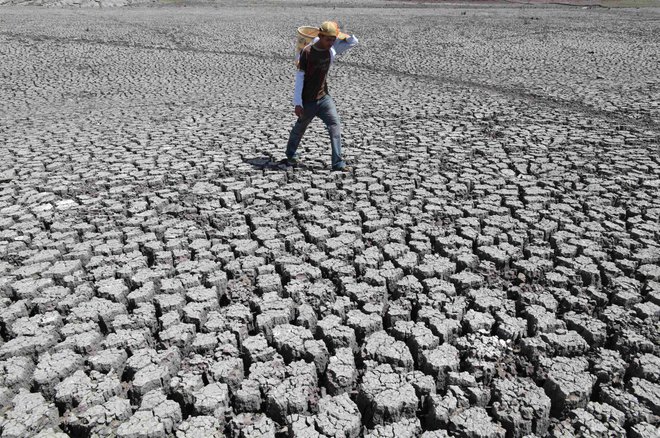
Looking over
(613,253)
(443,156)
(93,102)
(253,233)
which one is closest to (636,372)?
(613,253)

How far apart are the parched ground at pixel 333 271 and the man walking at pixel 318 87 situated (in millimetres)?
276

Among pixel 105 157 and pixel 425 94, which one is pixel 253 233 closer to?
pixel 105 157

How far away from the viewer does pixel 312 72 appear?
4.76m

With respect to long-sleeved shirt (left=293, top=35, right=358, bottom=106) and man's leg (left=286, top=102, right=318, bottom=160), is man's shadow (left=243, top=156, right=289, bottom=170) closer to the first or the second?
man's leg (left=286, top=102, right=318, bottom=160)

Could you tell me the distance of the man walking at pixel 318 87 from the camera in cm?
464

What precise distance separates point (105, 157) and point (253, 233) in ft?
8.02

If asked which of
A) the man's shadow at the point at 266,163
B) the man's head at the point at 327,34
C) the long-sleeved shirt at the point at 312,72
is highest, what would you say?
the man's head at the point at 327,34

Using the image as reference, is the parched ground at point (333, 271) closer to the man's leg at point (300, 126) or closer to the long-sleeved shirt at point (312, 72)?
the man's leg at point (300, 126)

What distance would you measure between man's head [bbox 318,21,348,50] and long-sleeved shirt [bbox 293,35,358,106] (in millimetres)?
58

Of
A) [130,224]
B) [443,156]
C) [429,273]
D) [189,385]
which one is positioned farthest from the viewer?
[443,156]

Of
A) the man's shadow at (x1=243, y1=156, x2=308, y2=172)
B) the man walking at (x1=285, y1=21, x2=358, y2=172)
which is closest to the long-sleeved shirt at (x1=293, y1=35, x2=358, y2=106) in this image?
the man walking at (x1=285, y1=21, x2=358, y2=172)

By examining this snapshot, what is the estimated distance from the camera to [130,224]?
3.99 meters

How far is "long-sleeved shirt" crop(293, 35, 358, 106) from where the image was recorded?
468 cm

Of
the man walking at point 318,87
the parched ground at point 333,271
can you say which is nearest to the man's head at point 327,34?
the man walking at point 318,87
